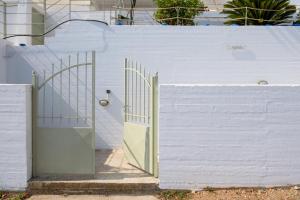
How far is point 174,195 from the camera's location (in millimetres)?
6891

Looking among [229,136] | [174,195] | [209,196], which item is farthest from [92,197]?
[229,136]

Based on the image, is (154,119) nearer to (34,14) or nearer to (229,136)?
(229,136)

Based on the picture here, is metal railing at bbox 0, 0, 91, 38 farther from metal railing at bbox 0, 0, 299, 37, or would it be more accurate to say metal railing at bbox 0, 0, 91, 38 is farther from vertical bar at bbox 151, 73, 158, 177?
vertical bar at bbox 151, 73, 158, 177

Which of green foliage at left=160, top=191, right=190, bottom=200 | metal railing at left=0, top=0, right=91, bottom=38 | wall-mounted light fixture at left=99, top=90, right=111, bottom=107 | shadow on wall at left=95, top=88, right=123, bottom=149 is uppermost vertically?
metal railing at left=0, top=0, right=91, bottom=38

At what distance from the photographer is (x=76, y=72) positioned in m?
9.90

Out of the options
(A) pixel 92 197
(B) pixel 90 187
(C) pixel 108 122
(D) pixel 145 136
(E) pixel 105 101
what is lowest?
(A) pixel 92 197

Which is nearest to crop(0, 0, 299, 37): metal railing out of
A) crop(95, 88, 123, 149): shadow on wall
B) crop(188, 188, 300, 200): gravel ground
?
crop(95, 88, 123, 149): shadow on wall

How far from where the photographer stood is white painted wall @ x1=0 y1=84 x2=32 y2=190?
6.93 meters

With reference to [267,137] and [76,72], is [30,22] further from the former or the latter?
[267,137]

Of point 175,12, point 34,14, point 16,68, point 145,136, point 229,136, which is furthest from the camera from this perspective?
point 34,14

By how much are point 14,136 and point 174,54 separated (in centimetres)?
463

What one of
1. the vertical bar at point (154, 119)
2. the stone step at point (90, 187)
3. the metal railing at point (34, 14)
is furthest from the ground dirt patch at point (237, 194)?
the metal railing at point (34, 14)

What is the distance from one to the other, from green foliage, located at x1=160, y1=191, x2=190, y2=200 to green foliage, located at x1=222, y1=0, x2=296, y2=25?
6.04 m

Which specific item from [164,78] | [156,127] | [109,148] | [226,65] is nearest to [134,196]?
[156,127]
